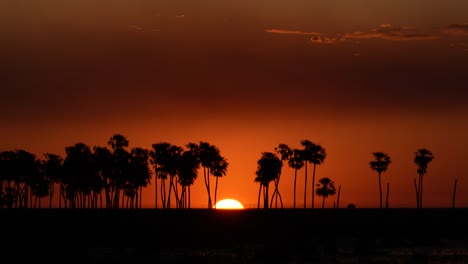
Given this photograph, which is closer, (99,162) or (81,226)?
(81,226)

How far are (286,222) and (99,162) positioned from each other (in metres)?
71.2

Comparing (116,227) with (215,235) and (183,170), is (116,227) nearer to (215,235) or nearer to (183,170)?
(215,235)

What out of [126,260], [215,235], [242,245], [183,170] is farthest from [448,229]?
[183,170]

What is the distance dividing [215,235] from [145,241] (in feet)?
53.4

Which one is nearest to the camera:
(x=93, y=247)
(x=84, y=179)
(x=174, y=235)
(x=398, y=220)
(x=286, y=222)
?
(x=93, y=247)

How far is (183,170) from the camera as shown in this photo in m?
200

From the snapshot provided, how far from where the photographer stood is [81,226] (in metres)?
125

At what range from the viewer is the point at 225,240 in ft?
339

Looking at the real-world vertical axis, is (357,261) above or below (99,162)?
below

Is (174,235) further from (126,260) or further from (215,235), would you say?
(126,260)

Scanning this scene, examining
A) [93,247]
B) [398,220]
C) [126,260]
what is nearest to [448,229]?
[398,220]

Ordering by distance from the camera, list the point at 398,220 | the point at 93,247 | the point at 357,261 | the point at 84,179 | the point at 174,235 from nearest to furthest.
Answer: the point at 357,261 < the point at 93,247 < the point at 174,235 < the point at 398,220 < the point at 84,179

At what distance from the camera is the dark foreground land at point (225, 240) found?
71312 mm

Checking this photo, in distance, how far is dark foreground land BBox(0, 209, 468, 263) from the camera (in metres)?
71.3
